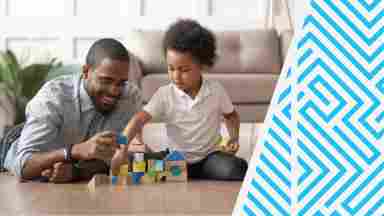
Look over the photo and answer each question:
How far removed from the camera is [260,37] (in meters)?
4.46

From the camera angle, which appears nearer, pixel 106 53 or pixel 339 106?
pixel 339 106

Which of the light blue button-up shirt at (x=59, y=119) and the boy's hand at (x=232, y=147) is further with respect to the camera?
the boy's hand at (x=232, y=147)

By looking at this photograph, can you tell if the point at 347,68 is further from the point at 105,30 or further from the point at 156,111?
the point at 105,30

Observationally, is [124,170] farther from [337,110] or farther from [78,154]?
[337,110]

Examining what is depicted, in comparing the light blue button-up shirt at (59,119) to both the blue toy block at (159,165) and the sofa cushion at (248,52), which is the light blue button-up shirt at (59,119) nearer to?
the blue toy block at (159,165)

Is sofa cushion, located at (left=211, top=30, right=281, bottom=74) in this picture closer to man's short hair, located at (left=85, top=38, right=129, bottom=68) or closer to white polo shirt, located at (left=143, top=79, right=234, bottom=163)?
white polo shirt, located at (left=143, top=79, right=234, bottom=163)

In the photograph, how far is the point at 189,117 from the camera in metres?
2.32

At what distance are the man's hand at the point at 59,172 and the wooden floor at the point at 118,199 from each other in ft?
0.14

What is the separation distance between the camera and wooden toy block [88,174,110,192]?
1.84 meters

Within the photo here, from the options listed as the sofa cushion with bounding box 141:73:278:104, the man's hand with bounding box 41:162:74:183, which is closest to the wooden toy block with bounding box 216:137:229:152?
the man's hand with bounding box 41:162:74:183

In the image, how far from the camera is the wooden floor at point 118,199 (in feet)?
4.65

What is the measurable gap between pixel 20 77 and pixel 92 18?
0.85 m

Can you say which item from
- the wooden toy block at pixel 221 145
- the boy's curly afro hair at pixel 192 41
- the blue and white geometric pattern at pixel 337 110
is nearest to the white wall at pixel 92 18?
the boy's curly afro hair at pixel 192 41

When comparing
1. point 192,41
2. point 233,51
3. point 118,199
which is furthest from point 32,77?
point 118,199
